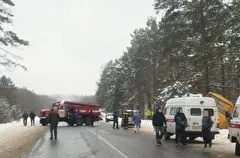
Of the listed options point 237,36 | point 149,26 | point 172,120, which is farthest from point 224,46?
point 149,26

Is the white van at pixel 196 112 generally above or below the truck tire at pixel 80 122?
above

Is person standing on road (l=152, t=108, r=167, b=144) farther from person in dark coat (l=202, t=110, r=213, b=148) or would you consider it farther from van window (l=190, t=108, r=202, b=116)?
person in dark coat (l=202, t=110, r=213, b=148)

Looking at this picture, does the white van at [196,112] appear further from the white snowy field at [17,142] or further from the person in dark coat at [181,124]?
the white snowy field at [17,142]

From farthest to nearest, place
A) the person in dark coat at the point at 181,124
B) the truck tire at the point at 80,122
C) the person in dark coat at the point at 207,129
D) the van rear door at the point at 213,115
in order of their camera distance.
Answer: the truck tire at the point at 80,122
the van rear door at the point at 213,115
the person in dark coat at the point at 181,124
the person in dark coat at the point at 207,129

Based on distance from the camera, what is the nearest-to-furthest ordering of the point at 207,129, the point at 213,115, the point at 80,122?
1. the point at 207,129
2. the point at 213,115
3. the point at 80,122

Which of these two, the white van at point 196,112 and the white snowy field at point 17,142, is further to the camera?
the white van at point 196,112

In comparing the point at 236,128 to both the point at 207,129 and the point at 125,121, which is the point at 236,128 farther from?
the point at 125,121

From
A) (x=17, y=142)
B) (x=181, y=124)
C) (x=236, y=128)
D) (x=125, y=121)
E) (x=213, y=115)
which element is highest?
(x=213, y=115)

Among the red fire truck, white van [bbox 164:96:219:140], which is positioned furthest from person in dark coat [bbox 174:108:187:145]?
the red fire truck

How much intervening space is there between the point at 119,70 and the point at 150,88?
849 inches

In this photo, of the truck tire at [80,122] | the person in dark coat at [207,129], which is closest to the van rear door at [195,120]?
the person in dark coat at [207,129]

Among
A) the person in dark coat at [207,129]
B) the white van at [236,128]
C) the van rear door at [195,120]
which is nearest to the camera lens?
the white van at [236,128]

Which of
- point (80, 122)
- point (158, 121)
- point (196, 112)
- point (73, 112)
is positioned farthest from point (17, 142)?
point (80, 122)

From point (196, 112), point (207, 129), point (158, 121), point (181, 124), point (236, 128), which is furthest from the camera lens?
point (196, 112)
